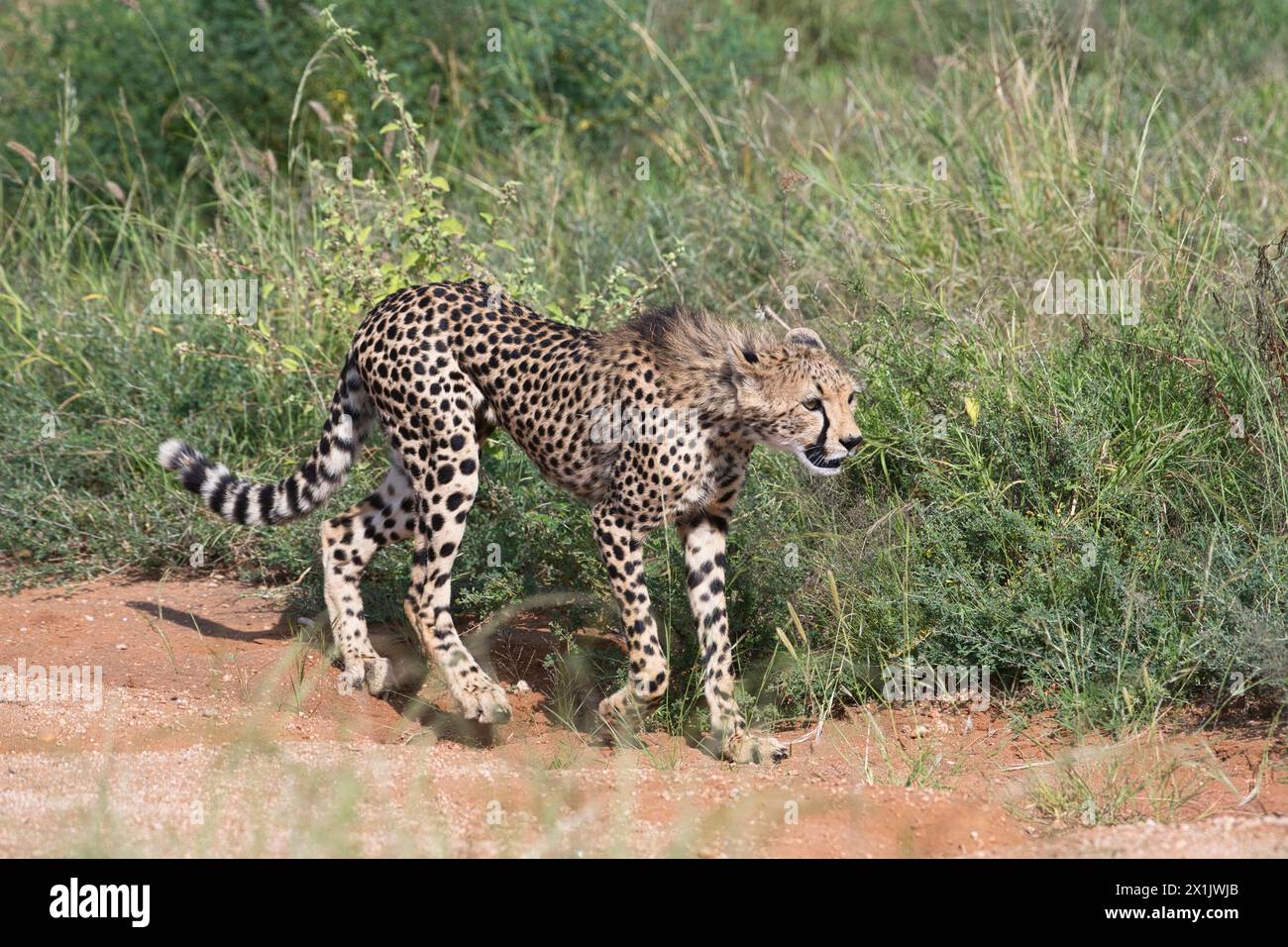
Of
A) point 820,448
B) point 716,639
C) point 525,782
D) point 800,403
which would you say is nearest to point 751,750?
point 716,639

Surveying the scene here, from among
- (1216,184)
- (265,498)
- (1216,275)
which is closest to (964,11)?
(1216,184)

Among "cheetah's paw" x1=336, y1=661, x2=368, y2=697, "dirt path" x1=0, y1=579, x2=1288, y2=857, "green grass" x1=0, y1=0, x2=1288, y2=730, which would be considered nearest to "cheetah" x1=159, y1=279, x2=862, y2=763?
"cheetah's paw" x1=336, y1=661, x2=368, y2=697

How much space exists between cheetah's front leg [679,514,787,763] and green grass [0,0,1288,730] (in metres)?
0.31

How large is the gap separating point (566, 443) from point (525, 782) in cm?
125

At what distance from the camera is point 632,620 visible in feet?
15.9

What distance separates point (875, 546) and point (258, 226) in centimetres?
345

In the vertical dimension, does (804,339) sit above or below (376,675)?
above

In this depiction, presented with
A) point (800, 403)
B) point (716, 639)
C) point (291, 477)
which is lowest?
point (716, 639)

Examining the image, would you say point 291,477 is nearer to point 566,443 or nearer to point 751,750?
point 566,443

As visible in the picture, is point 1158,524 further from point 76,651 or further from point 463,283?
point 76,651

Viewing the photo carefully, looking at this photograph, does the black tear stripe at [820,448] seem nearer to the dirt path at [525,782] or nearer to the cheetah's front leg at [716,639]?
the cheetah's front leg at [716,639]

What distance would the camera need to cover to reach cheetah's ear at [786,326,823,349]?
4941mm

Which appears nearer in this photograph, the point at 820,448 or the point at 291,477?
the point at 820,448

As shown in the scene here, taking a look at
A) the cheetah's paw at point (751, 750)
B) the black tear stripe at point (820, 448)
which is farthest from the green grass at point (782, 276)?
the black tear stripe at point (820, 448)
